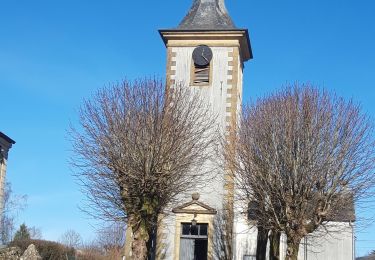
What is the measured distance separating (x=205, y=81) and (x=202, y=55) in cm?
120

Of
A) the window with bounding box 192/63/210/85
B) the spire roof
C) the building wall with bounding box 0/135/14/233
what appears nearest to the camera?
the window with bounding box 192/63/210/85

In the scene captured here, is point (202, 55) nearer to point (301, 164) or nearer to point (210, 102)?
point (210, 102)

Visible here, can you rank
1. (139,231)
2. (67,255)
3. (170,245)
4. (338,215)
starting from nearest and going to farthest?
(139,231) < (338,215) < (170,245) < (67,255)

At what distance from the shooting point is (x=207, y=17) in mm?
28141

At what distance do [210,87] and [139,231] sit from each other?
8.62 meters

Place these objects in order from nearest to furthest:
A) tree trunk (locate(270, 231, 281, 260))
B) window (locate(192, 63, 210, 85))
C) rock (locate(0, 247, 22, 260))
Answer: tree trunk (locate(270, 231, 281, 260)) → rock (locate(0, 247, 22, 260)) → window (locate(192, 63, 210, 85))

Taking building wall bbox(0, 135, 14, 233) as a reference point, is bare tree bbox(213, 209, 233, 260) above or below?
below

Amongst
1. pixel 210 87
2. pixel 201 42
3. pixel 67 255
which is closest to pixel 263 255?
pixel 210 87

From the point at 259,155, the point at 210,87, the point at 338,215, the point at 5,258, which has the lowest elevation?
the point at 5,258

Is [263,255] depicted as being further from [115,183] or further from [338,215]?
[115,183]

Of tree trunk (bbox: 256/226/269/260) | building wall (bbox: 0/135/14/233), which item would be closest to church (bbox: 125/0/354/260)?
tree trunk (bbox: 256/226/269/260)

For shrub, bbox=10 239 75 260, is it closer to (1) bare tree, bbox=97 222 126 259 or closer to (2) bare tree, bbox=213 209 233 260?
(1) bare tree, bbox=97 222 126 259

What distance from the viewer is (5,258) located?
25.9 meters

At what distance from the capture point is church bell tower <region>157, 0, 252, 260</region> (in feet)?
82.2
